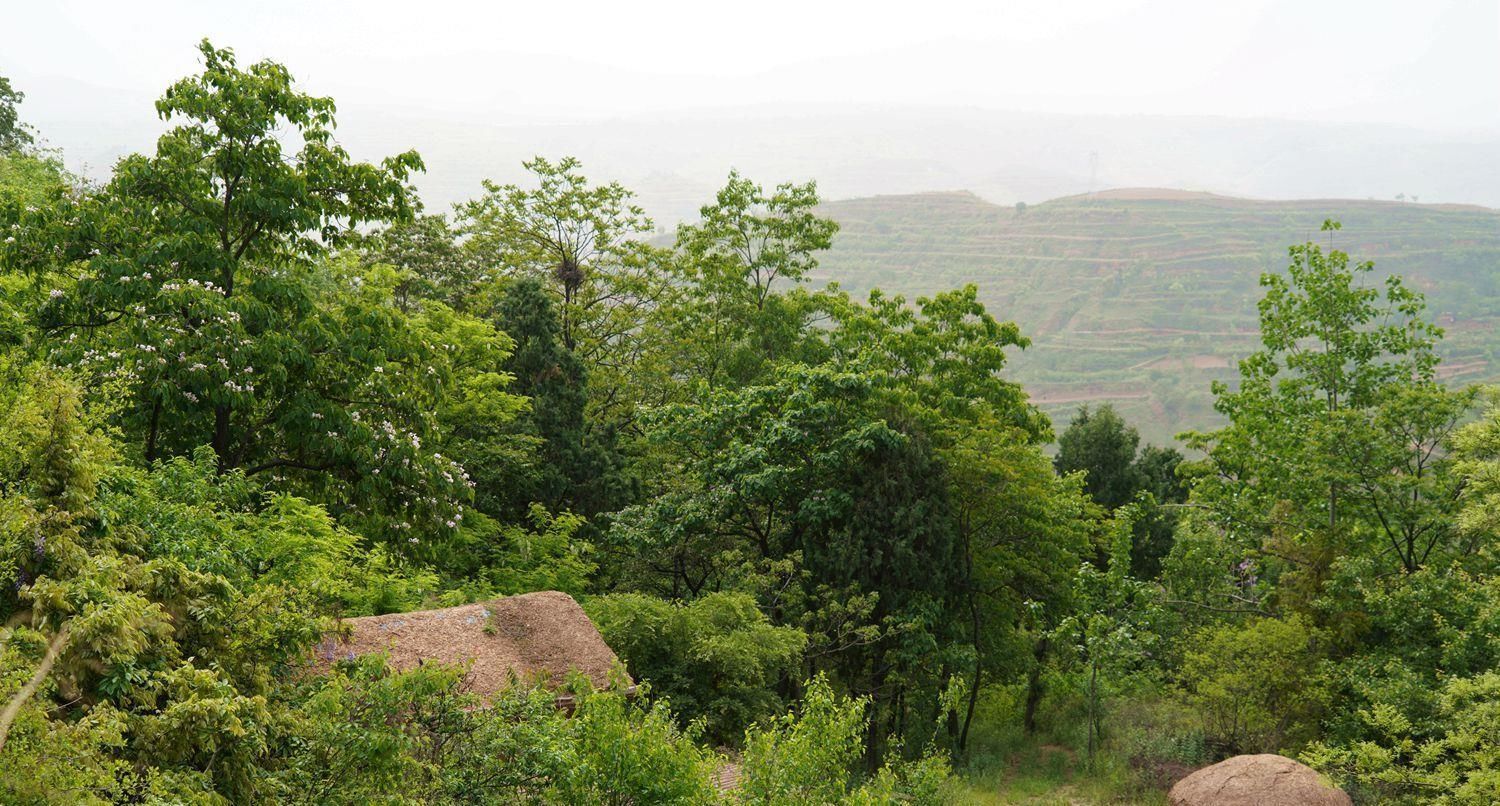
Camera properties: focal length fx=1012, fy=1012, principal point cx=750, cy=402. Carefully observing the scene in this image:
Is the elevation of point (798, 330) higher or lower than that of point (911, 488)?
higher

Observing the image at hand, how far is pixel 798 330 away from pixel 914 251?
15918 cm

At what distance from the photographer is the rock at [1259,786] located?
13.4 metres

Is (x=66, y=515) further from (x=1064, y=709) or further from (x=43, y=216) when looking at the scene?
(x=1064, y=709)

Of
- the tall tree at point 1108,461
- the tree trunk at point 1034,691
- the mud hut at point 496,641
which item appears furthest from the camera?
the tall tree at point 1108,461

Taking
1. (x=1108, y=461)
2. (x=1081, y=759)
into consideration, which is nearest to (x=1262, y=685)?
(x=1081, y=759)

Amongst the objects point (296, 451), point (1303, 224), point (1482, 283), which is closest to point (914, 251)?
point (1303, 224)

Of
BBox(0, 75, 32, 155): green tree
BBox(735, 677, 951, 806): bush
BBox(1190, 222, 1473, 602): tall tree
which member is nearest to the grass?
BBox(1190, 222, 1473, 602): tall tree

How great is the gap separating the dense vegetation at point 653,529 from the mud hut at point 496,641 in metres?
0.85

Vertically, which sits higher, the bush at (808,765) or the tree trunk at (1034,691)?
the bush at (808,765)

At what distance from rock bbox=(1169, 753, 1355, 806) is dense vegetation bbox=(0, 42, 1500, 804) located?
0.72m

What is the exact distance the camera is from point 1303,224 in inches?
7347

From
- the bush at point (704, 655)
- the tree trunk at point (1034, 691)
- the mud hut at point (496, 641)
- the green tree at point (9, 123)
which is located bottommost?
the tree trunk at point (1034, 691)

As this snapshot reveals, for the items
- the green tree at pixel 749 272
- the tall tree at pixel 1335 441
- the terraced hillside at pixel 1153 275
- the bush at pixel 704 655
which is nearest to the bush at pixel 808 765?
the bush at pixel 704 655

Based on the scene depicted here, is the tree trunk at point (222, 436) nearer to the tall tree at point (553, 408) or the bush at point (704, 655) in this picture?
the bush at point (704, 655)
